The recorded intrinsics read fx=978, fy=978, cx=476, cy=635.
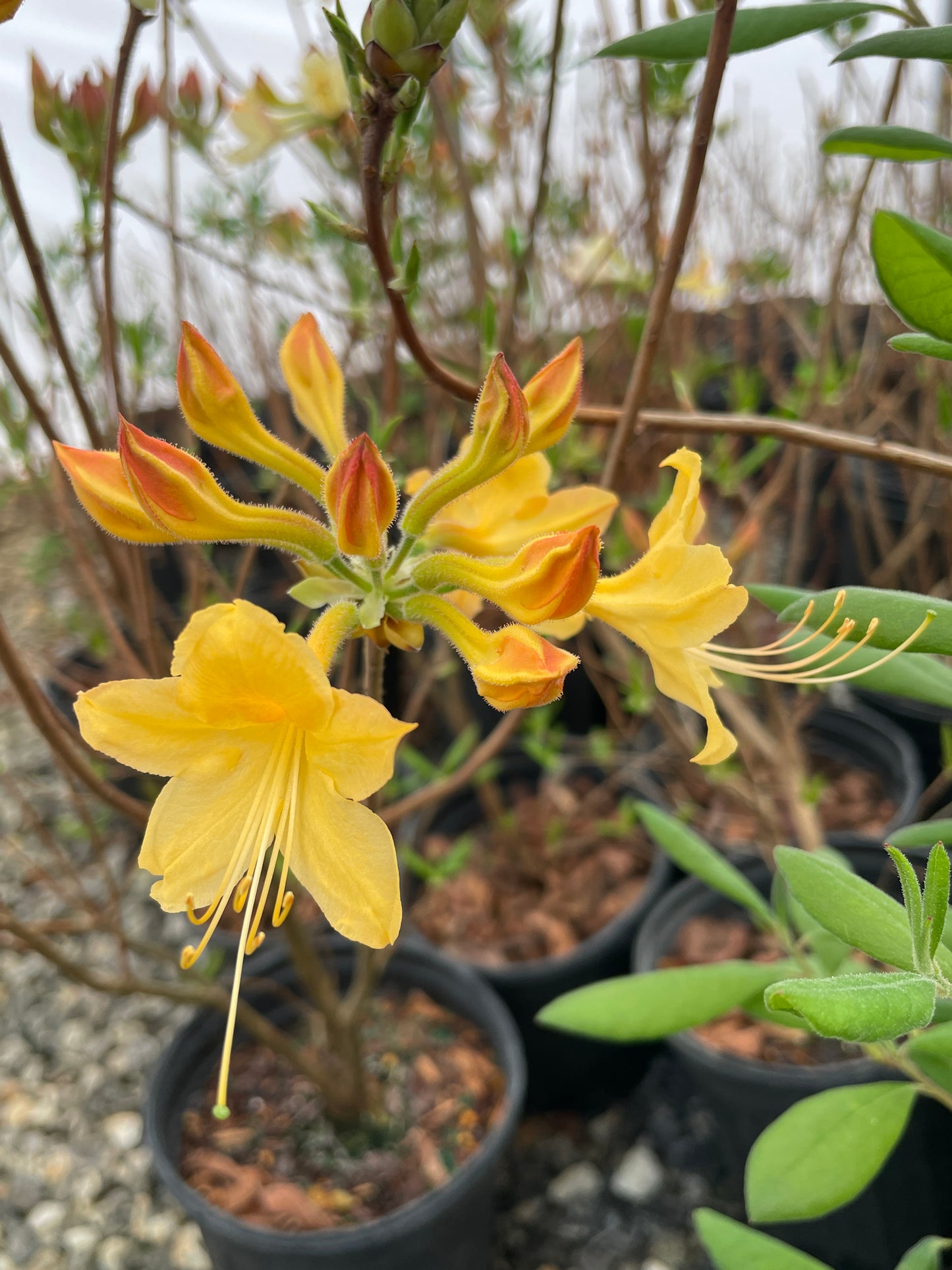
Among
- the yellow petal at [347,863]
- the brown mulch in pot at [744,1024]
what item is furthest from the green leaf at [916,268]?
the brown mulch in pot at [744,1024]

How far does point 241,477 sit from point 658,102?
1914 millimetres

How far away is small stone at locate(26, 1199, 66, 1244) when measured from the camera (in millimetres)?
1957

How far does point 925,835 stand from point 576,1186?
56.1 inches

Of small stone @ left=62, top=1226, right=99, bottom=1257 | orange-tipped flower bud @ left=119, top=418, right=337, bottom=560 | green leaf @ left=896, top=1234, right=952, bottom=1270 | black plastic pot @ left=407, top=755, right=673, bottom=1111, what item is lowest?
small stone @ left=62, top=1226, right=99, bottom=1257

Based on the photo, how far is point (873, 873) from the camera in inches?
78.4

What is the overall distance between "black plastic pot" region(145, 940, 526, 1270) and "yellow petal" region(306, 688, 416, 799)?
106 centimetres

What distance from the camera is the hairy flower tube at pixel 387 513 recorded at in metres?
0.65

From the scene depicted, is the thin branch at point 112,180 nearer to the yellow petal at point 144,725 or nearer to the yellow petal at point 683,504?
the yellow petal at point 144,725

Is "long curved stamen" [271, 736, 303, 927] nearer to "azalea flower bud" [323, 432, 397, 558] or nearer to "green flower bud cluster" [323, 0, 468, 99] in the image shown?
"azalea flower bud" [323, 432, 397, 558]

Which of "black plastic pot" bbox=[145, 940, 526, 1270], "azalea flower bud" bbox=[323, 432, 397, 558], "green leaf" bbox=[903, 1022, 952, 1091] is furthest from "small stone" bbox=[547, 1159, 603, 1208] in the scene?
"azalea flower bud" bbox=[323, 432, 397, 558]

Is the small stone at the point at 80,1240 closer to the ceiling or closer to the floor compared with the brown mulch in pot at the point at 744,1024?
closer to the floor

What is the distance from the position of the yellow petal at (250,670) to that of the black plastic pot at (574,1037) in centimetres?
145

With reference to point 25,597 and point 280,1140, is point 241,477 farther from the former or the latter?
point 280,1140

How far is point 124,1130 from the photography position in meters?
2.16
